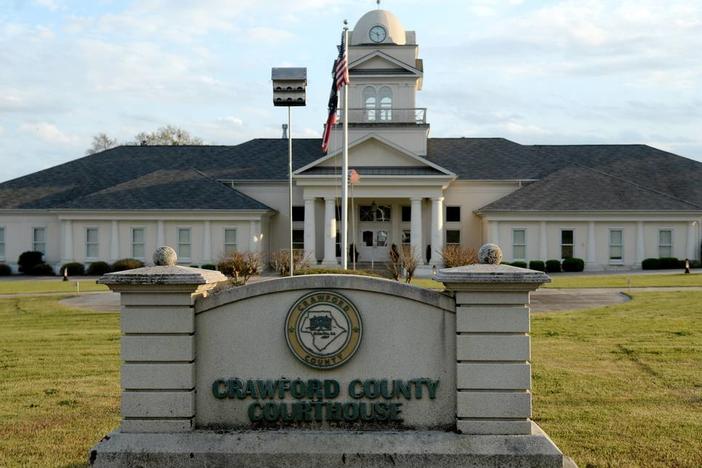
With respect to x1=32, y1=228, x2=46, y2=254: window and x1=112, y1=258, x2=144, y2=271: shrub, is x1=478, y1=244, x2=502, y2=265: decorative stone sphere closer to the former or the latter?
x1=112, y1=258, x2=144, y2=271: shrub

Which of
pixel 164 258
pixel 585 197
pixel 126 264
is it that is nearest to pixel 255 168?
pixel 126 264

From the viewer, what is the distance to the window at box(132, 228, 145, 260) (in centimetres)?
4147

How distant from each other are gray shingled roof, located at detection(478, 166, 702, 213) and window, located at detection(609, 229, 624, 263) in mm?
1519

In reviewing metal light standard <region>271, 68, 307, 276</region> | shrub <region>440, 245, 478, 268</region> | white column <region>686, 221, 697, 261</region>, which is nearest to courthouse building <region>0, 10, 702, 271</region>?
white column <region>686, 221, 697, 261</region>

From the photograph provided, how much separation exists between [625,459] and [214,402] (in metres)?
4.25

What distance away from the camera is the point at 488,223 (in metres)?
40.8

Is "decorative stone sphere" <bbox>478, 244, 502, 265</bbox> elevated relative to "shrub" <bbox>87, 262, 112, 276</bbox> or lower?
elevated

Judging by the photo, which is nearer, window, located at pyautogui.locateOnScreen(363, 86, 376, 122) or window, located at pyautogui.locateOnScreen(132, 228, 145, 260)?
window, located at pyautogui.locateOnScreen(132, 228, 145, 260)

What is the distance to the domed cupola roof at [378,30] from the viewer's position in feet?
148

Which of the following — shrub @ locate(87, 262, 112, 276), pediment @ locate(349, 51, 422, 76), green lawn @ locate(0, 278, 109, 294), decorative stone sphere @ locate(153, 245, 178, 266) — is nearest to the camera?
decorative stone sphere @ locate(153, 245, 178, 266)

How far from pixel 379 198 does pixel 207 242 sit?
9.99 meters

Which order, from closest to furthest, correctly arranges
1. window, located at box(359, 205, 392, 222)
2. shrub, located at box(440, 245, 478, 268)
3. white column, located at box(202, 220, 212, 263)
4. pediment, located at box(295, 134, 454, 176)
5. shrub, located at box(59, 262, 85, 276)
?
shrub, located at box(440, 245, 478, 268) → pediment, located at box(295, 134, 454, 176) → shrub, located at box(59, 262, 85, 276) → white column, located at box(202, 220, 212, 263) → window, located at box(359, 205, 392, 222)

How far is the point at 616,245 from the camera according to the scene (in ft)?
133

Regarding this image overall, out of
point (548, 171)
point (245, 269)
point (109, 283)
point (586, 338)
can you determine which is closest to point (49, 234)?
point (245, 269)
